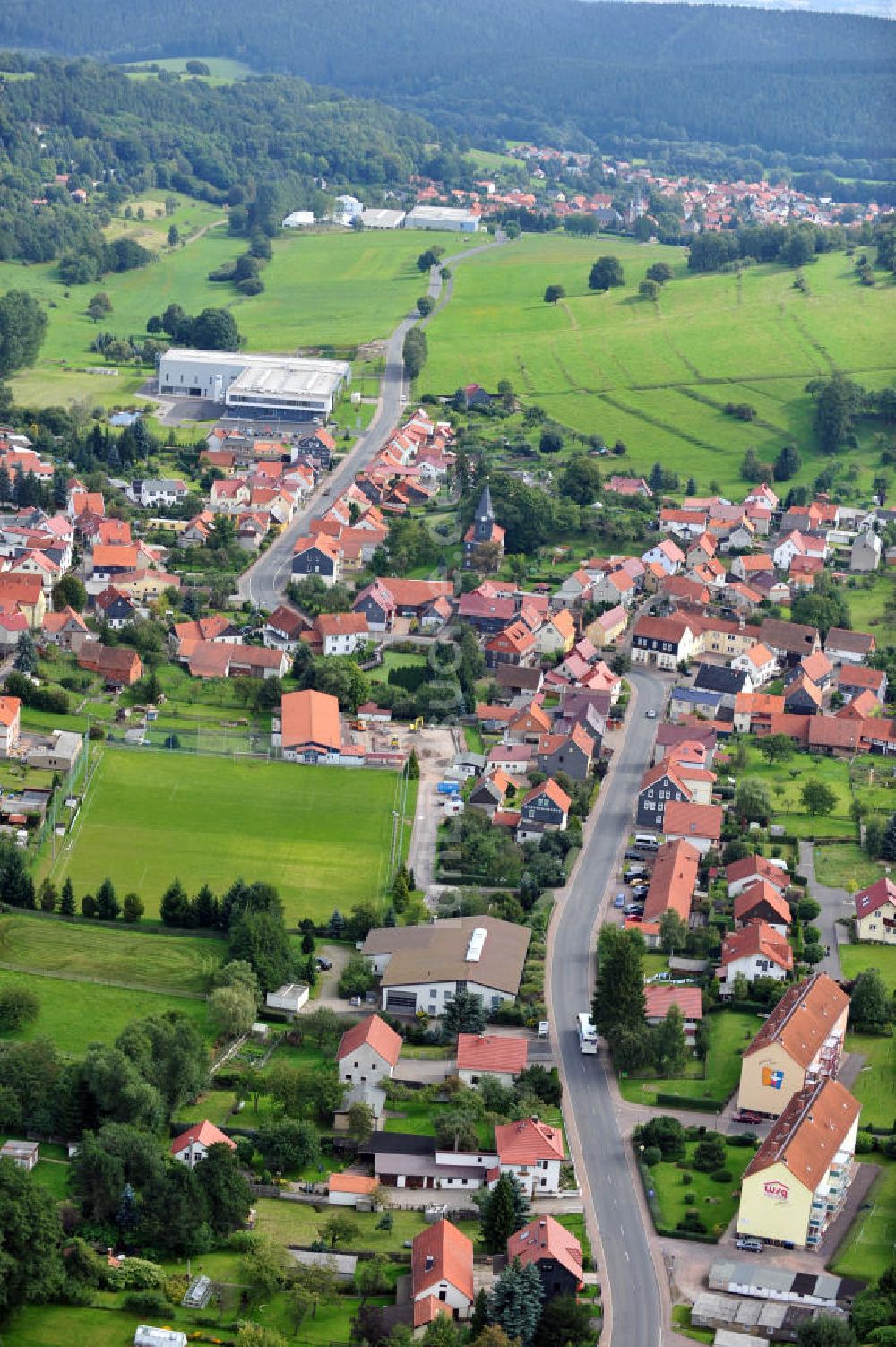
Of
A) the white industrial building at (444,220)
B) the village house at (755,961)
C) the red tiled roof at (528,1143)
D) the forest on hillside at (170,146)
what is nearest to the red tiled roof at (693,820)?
the village house at (755,961)

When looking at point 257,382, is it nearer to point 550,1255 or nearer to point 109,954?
point 109,954

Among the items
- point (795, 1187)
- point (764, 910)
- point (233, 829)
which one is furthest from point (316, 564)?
point (795, 1187)

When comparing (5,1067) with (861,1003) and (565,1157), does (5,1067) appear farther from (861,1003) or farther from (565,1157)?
(861,1003)

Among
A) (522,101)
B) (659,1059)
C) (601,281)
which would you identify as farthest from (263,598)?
(522,101)

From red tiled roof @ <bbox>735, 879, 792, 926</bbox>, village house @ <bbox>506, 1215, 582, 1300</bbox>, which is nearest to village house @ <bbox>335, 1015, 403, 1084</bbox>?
village house @ <bbox>506, 1215, 582, 1300</bbox>

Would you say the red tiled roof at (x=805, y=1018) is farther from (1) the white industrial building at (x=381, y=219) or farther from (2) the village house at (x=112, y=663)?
(1) the white industrial building at (x=381, y=219)

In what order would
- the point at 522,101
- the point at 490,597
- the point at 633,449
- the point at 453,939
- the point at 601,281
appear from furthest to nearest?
1. the point at 522,101
2. the point at 601,281
3. the point at 633,449
4. the point at 490,597
5. the point at 453,939

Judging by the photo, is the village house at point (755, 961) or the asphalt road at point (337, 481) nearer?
the village house at point (755, 961)
